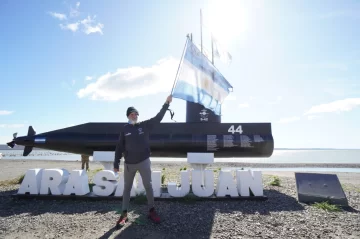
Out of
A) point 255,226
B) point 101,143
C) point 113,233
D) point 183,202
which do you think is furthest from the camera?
point 101,143

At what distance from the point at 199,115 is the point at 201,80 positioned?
2166 millimetres

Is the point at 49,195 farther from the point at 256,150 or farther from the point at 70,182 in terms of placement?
the point at 256,150

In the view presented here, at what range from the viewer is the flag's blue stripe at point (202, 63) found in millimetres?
9938

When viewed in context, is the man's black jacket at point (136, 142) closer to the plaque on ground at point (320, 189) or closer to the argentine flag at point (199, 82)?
the argentine flag at point (199, 82)

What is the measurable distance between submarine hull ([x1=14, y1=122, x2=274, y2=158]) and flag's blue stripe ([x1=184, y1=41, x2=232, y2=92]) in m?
2.55

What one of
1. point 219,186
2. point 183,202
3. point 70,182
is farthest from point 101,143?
point 219,186

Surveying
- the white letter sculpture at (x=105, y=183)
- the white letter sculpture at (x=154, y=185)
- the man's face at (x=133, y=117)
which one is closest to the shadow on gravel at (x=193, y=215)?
the white letter sculpture at (x=154, y=185)

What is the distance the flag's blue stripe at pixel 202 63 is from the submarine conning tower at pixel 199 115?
166cm

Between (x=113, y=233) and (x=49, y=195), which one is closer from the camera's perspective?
(x=113, y=233)

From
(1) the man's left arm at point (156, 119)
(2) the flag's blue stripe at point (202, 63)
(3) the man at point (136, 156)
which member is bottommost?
(3) the man at point (136, 156)

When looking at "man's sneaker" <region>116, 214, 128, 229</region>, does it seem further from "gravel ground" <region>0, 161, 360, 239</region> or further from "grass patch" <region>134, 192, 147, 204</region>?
"grass patch" <region>134, 192, 147, 204</region>

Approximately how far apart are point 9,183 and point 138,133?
1031 cm

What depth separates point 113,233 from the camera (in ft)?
18.0

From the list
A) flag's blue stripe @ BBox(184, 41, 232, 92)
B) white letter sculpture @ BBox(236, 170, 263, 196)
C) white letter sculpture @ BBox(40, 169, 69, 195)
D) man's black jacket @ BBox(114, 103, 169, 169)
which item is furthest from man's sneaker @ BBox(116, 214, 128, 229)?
flag's blue stripe @ BBox(184, 41, 232, 92)
